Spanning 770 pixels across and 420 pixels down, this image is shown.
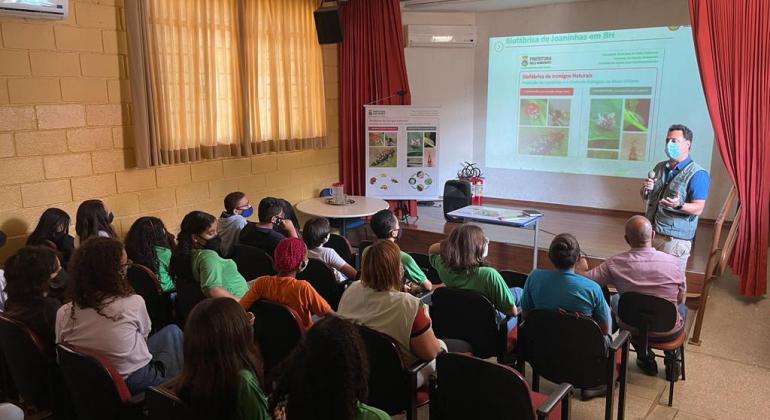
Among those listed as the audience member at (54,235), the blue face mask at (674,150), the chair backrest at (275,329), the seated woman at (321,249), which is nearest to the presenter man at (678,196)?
the blue face mask at (674,150)

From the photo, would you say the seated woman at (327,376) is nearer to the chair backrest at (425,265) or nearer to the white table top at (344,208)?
the chair backrest at (425,265)

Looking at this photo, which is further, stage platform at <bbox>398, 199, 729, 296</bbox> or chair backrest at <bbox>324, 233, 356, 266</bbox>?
stage platform at <bbox>398, 199, 729, 296</bbox>

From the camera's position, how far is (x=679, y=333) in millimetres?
2988

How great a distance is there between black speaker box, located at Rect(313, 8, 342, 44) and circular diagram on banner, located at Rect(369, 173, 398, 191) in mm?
1506

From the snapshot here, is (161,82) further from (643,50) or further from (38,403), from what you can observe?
(643,50)

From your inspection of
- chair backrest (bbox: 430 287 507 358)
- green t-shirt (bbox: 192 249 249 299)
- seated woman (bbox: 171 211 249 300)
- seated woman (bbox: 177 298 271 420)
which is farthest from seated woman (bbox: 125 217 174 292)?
seated woman (bbox: 177 298 271 420)

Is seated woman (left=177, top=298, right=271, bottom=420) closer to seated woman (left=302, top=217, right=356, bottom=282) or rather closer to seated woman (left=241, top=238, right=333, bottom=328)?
→ seated woman (left=241, top=238, right=333, bottom=328)

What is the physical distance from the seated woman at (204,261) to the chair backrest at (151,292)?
0.18 metres

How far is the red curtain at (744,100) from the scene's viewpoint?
395cm

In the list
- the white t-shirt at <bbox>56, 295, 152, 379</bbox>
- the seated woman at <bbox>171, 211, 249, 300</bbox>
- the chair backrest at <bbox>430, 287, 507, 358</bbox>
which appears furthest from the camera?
the seated woman at <bbox>171, 211, 249, 300</bbox>

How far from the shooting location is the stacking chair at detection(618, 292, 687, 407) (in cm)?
286

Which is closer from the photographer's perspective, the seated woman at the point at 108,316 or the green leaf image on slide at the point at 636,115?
the seated woman at the point at 108,316

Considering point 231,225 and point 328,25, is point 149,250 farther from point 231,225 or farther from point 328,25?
point 328,25

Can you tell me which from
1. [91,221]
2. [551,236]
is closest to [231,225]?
[91,221]
